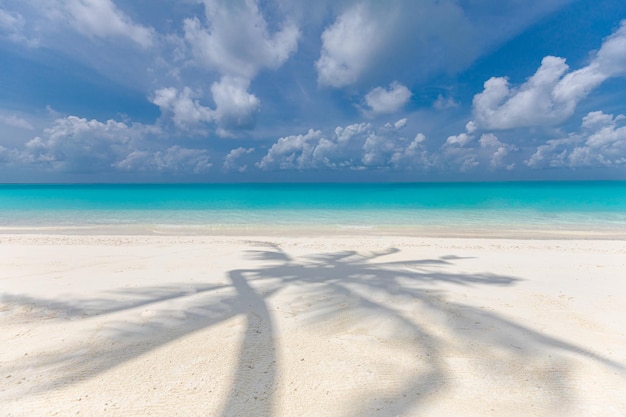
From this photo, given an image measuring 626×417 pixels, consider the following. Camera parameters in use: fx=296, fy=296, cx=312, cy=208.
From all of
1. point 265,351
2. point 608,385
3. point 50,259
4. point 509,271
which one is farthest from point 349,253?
point 50,259

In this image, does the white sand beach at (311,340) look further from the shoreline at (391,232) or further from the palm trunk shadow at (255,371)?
the shoreline at (391,232)

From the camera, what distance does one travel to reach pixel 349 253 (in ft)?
38.2

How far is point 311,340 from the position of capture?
4660mm

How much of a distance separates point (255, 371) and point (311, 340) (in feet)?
3.64

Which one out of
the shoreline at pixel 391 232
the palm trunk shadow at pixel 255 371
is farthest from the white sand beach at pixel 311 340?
the shoreline at pixel 391 232

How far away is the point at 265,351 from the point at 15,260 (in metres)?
10.8

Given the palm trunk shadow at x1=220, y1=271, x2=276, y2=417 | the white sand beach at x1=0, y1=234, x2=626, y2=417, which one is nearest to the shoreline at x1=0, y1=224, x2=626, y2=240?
the white sand beach at x1=0, y1=234, x2=626, y2=417

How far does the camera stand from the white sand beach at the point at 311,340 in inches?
130

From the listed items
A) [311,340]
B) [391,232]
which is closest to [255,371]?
[311,340]

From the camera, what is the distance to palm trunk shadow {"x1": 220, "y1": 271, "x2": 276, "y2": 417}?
3189 mm

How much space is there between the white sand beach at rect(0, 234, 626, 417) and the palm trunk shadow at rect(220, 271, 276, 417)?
19mm

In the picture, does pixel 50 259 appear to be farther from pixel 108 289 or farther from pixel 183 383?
pixel 183 383

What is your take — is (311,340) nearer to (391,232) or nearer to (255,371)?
(255,371)

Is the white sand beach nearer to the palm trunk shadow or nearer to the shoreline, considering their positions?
the palm trunk shadow
